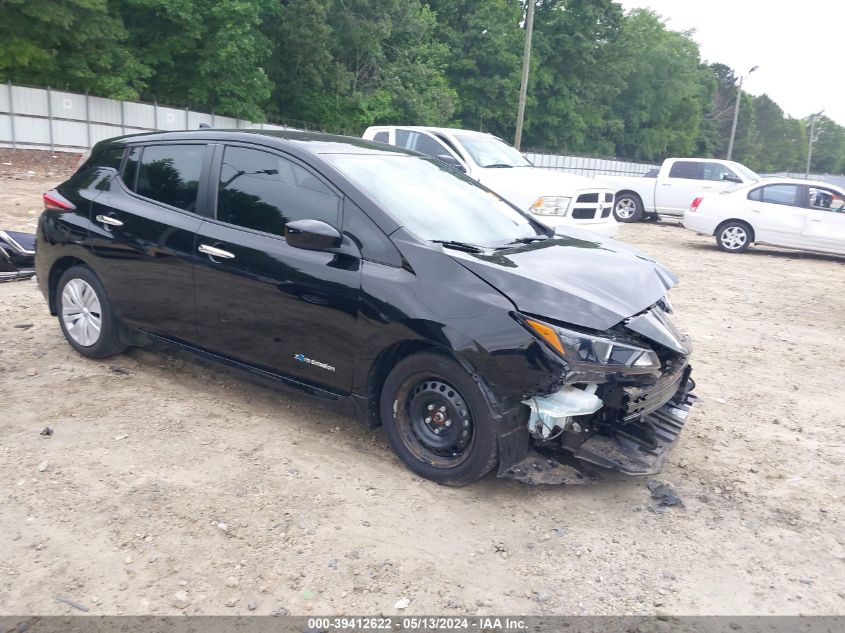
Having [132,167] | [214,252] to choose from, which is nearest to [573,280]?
[214,252]

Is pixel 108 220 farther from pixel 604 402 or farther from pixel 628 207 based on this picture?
pixel 628 207

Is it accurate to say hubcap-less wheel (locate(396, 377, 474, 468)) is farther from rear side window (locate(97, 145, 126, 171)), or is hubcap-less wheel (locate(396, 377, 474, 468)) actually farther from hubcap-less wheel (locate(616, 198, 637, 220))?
hubcap-less wheel (locate(616, 198, 637, 220))

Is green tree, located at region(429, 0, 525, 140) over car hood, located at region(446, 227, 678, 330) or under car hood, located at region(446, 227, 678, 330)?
over

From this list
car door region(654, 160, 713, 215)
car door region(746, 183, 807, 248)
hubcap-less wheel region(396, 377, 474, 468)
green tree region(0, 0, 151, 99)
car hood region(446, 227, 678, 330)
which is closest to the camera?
car hood region(446, 227, 678, 330)

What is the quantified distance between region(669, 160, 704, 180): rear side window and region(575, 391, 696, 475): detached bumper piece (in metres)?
16.0

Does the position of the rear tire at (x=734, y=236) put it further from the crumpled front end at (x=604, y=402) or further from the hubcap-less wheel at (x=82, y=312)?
the hubcap-less wheel at (x=82, y=312)

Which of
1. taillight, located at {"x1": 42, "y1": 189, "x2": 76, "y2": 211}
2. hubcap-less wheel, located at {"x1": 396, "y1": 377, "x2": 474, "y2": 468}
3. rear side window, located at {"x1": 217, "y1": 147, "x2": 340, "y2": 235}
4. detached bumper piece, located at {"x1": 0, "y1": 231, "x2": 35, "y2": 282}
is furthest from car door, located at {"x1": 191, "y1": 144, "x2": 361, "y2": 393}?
detached bumper piece, located at {"x1": 0, "y1": 231, "x2": 35, "y2": 282}

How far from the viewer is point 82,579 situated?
2.91 m

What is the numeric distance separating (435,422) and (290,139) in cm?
206

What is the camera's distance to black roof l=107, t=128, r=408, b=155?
4.43 metres

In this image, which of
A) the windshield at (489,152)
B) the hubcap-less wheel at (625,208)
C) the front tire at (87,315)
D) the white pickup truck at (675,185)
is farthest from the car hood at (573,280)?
the hubcap-less wheel at (625,208)

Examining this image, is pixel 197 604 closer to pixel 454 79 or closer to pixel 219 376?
pixel 219 376

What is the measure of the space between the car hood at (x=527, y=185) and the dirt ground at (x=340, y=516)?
524 cm

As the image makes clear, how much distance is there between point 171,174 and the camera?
4.87 meters
